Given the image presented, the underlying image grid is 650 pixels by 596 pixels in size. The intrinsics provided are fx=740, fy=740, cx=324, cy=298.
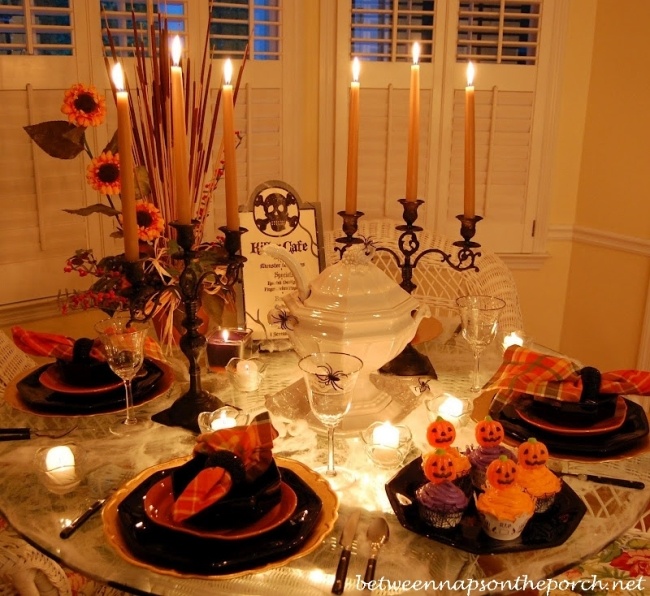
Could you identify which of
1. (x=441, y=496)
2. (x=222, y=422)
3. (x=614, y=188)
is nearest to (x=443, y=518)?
(x=441, y=496)

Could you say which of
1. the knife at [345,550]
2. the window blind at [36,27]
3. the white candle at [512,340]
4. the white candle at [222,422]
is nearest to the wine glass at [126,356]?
the white candle at [222,422]

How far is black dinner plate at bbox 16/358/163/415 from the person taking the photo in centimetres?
133

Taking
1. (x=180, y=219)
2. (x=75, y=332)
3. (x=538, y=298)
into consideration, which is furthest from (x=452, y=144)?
(x=180, y=219)

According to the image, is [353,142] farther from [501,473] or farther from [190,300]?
[501,473]

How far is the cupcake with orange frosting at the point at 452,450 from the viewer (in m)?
1.03

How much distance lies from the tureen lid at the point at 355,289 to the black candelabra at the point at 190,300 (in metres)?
0.16

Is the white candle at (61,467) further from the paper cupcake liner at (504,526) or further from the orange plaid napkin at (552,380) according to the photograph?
the orange plaid napkin at (552,380)

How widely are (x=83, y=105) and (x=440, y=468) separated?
47.3 inches

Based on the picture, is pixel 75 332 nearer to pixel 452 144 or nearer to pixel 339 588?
pixel 452 144

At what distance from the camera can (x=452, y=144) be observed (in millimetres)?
2760

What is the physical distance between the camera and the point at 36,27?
2205mm

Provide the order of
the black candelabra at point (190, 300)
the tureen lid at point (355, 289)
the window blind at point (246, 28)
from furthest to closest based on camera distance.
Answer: the window blind at point (246, 28)
the tureen lid at point (355, 289)
the black candelabra at point (190, 300)

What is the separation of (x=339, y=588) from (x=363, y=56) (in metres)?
2.17

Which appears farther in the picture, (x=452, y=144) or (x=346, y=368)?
(x=452, y=144)
